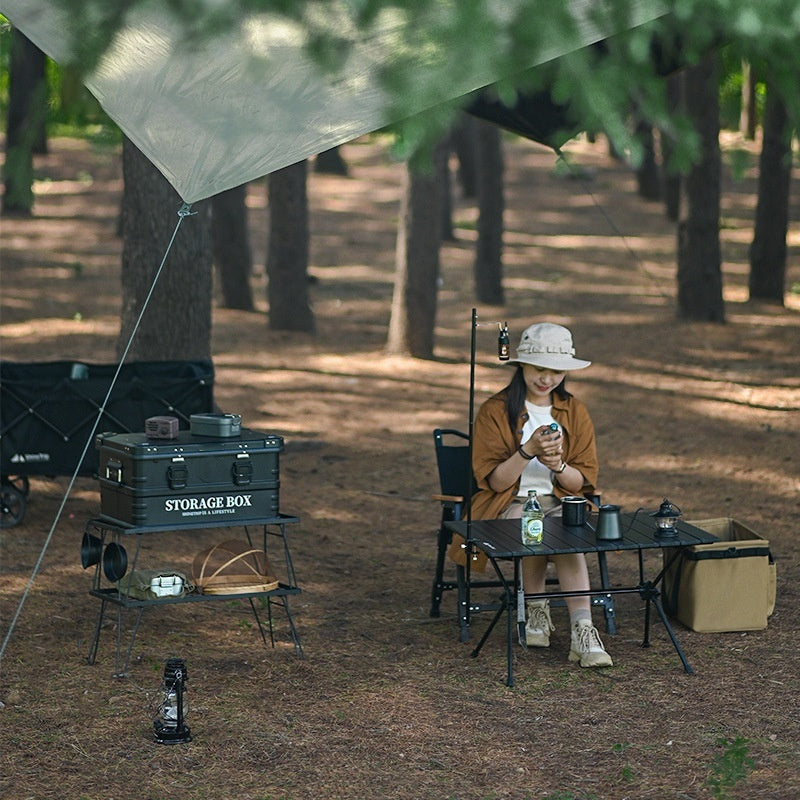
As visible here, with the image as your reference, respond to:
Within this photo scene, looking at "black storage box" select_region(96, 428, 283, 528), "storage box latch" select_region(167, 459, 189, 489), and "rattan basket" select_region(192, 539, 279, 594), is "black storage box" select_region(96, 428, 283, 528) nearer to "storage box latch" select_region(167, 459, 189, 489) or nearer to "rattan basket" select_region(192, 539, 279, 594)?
"storage box latch" select_region(167, 459, 189, 489)

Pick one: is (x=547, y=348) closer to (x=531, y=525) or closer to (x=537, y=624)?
(x=531, y=525)

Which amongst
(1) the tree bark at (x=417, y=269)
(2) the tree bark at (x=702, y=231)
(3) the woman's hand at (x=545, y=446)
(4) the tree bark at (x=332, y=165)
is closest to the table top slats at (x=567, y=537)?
(3) the woman's hand at (x=545, y=446)

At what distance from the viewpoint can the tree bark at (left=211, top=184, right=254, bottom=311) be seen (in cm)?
1476

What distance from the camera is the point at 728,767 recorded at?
4.34 meters

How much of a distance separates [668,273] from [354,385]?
779 cm

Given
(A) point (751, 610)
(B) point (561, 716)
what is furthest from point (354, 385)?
(B) point (561, 716)

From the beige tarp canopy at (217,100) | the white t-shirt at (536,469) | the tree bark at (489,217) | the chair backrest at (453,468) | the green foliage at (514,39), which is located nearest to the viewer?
the green foliage at (514,39)

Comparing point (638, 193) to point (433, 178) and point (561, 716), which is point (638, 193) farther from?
point (561, 716)

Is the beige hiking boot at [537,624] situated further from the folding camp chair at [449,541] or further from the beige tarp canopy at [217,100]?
the beige tarp canopy at [217,100]

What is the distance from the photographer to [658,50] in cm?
668

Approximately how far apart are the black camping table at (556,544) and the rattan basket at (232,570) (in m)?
0.80

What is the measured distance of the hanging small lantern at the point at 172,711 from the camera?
14.6 ft

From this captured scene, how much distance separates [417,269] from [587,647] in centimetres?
776

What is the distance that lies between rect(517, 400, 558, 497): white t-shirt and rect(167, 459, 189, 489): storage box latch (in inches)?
58.2
